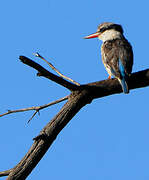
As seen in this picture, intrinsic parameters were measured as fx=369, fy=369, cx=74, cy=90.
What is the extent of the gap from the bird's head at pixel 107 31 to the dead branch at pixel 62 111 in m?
2.19

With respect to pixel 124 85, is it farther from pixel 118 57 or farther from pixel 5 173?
pixel 5 173

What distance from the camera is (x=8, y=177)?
2.99m

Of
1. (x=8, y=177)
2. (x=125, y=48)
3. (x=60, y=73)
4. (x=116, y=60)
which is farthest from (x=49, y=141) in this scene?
(x=125, y=48)

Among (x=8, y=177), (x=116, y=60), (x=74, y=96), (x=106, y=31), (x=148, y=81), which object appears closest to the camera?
(x=8, y=177)

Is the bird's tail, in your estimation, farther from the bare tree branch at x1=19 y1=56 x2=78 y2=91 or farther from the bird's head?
the bird's head

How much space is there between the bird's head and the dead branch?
2.19 metres

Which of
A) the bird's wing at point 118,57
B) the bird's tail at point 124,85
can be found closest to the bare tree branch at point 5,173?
the bird's tail at point 124,85

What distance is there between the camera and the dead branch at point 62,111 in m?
2.98

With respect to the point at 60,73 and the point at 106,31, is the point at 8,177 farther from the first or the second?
the point at 106,31

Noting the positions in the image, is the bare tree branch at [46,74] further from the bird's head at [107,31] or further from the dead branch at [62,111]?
the bird's head at [107,31]

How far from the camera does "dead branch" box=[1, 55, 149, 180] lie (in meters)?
2.98

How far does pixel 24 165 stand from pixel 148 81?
1.46 metres

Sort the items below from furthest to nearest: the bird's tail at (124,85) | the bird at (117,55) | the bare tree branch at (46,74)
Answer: the bird at (117,55), the bird's tail at (124,85), the bare tree branch at (46,74)

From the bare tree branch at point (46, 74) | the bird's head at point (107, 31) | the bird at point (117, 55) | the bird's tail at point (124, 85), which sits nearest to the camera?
the bare tree branch at point (46, 74)
